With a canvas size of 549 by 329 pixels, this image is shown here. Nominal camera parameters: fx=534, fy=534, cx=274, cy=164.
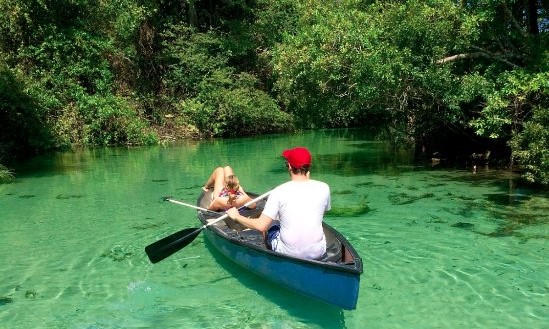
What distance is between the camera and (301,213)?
5188mm

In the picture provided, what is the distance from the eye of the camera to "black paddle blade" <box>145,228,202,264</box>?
6143 mm

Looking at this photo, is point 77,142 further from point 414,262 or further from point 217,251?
point 414,262

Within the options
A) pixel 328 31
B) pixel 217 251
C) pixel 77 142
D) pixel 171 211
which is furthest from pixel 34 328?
pixel 77 142

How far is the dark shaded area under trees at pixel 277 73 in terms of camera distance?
11.8 metres

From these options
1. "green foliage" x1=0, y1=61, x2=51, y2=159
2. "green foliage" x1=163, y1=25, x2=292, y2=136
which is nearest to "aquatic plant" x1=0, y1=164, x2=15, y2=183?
"green foliage" x1=0, y1=61, x2=51, y2=159

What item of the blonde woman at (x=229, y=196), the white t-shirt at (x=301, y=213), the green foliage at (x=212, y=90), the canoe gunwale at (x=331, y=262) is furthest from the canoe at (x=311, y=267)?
the green foliage at (x=212, y=90)

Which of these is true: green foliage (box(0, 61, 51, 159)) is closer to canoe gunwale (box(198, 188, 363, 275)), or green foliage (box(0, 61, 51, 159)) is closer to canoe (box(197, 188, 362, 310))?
canoe gunwale (box(198, 188, 363, 275))

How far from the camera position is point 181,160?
18938 millimetres

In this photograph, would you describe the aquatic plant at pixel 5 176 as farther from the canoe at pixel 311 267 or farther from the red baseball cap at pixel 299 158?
the red baseball cap at pixel 299 158

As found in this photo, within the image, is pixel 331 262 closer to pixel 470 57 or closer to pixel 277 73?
pixel 470 57

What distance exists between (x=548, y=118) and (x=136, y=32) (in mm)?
23767

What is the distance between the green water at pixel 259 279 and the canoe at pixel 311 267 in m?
0.30

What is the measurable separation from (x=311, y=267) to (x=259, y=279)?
1400 millimetres

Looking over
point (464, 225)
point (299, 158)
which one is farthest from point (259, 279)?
point (464, 225)
